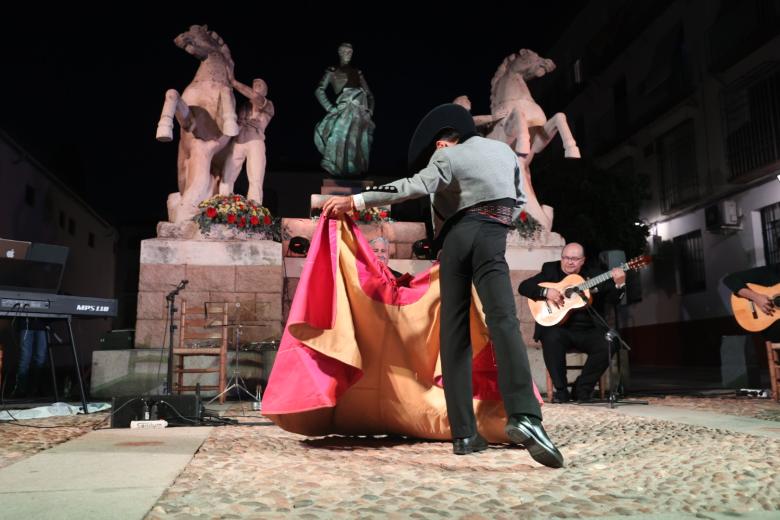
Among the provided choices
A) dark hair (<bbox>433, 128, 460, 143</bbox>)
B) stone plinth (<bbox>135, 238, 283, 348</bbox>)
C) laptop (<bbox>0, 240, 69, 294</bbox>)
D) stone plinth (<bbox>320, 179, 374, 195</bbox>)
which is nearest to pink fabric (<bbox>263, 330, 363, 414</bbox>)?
dark hair (<bbox>433, 128, 460, 143</bbox>)

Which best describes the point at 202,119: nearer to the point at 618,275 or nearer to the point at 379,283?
the point at 618,275

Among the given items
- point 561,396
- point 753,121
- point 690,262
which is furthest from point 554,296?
point 690,262

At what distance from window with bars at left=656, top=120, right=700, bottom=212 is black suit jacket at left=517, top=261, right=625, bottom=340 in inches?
546

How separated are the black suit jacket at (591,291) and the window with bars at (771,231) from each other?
446 inches

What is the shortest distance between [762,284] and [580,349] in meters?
2.12

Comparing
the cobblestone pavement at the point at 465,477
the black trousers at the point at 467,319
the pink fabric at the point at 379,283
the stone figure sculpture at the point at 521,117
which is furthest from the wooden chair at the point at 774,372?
the black trousers at the point at 467,319

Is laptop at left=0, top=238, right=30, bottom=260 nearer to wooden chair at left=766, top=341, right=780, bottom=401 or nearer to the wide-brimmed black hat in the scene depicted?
the wide-brimmed black hat

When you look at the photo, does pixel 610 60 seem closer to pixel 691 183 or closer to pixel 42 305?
pixel 691 183

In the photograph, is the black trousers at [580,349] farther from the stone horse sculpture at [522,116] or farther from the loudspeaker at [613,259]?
the stone horse sculpture at [522,116]

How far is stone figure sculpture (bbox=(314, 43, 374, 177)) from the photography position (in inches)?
431

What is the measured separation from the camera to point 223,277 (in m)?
8.41

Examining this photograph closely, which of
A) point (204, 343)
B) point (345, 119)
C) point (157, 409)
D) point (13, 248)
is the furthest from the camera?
point (345, 119)

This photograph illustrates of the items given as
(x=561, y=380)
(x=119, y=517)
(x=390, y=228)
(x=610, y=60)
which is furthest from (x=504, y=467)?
(x=610, y=60)

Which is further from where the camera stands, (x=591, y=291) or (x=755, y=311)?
(x=755, y=311)
